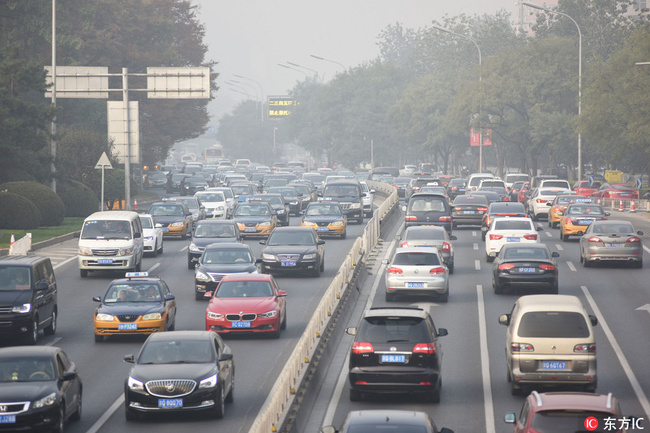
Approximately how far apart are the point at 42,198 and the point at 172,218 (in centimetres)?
729

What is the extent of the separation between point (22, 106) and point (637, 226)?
29190 mm

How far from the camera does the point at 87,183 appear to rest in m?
62.8

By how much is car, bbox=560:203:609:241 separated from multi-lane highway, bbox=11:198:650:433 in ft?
13.6

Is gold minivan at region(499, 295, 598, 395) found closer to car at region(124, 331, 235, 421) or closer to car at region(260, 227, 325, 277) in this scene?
car at region(124, 331, 235, 421)

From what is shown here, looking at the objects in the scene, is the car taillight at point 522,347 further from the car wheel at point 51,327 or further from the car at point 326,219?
the car at point 326,219

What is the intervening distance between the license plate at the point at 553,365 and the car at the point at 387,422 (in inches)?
282

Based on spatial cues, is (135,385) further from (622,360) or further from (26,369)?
(622,360)

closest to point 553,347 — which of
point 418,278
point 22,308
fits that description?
point 418,278

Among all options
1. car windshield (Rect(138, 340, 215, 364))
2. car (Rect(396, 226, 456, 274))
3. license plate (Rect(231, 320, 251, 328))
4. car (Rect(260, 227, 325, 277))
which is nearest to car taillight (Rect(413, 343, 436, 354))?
car windshield (Rect(138, 340, 215, 364))

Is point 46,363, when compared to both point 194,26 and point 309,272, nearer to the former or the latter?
point 309,272

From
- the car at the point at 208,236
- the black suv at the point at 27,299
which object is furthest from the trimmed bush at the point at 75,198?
the black suv at the point at 27,299

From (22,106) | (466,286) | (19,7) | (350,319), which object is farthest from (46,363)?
(19,7)

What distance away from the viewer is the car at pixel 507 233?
38.7 meters

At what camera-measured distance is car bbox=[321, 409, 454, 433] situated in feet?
39.1
